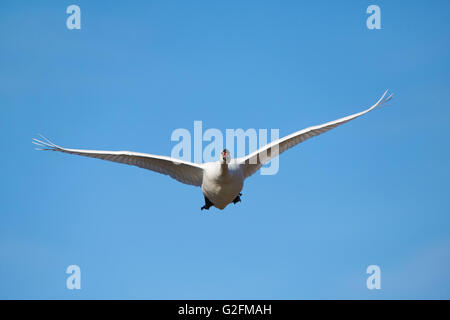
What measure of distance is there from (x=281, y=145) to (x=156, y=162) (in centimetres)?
574

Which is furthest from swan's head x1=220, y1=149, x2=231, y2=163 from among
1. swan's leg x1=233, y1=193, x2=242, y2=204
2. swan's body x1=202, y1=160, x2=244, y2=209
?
swan's leg x1=233, y1=193, x2=242, y2=204

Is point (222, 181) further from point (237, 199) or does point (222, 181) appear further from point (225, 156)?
point (237, 199)

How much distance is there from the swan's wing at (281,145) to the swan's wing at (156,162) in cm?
222

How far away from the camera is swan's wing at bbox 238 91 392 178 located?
3416 cm

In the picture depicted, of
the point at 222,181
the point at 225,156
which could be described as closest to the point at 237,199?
the point at 222,181

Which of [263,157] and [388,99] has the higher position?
[388,99]

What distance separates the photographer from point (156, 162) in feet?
115

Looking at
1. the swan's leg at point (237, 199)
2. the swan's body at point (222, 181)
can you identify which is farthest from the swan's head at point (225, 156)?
the swan's leg at point (237, 199)

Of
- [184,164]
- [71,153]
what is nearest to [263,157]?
[184,164]

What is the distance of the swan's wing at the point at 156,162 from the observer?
34.4 meters

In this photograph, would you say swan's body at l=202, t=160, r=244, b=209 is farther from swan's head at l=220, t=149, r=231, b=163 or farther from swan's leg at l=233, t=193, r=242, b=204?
Result: swan's leg at l=233, t=193, r=242, b=204
